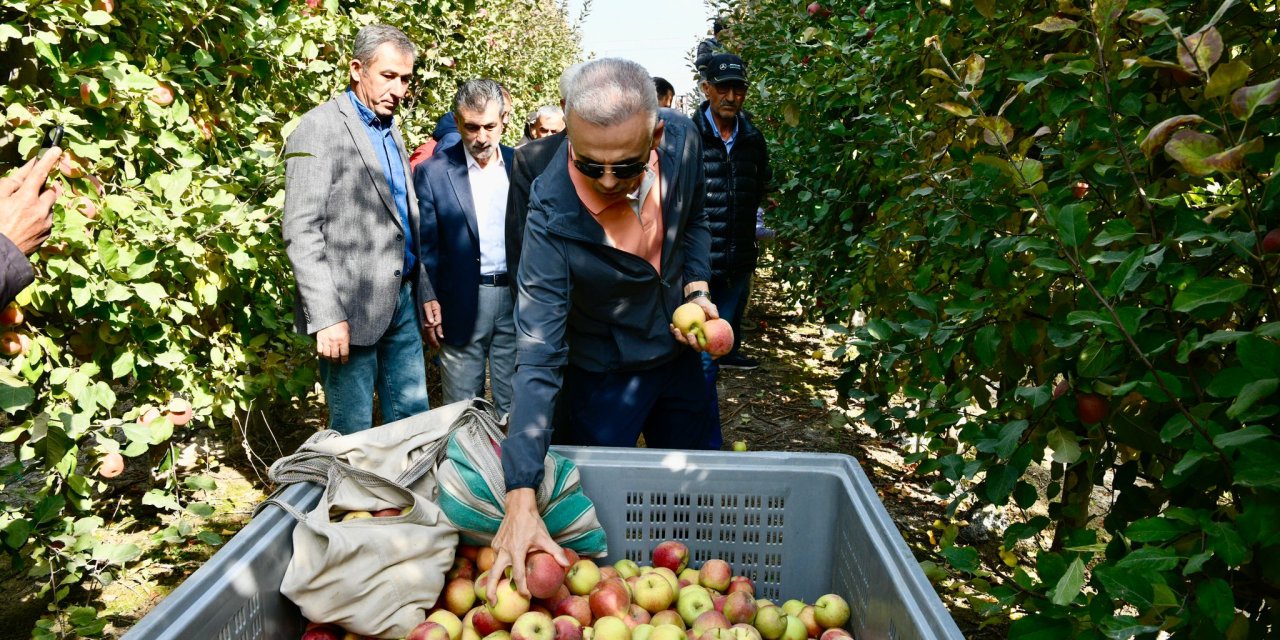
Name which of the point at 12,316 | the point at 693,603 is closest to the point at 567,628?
the point at 693,603

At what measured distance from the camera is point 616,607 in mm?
1717

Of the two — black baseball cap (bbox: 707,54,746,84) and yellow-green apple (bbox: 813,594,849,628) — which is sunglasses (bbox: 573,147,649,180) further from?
black baseball cap (bbox: 707,54,746,84)

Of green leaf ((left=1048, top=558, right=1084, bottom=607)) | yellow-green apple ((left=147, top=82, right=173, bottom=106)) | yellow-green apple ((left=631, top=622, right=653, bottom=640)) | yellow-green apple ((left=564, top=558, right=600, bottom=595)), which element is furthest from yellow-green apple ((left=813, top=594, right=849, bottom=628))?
yellow-green apple ((left=147, top=82, right=173, bottom=106))

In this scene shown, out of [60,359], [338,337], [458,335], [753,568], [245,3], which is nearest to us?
[753,568]

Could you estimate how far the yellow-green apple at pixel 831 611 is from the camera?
170 centimetres

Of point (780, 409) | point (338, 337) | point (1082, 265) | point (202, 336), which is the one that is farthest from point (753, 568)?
point (780, 409)

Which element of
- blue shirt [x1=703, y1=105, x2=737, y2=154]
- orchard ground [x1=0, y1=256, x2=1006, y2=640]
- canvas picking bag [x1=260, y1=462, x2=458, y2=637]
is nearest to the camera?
canvas picking bag [x1=260, y1=462, x2=458, y2=637]

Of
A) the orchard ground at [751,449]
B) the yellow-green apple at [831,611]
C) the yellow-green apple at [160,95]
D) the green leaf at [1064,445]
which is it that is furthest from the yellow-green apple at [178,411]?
the green leaf at [1064,445]

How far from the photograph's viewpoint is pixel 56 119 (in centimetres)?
207

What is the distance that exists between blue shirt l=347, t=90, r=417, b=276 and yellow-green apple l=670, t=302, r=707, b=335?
1.50 metres

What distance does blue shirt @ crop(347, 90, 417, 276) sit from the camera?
313cm

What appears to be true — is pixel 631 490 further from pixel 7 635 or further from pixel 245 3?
pixel 7 635

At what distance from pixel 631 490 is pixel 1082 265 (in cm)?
106

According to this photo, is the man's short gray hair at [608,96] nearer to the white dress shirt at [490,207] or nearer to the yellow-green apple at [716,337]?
the yellow-green apple at [716,337]
